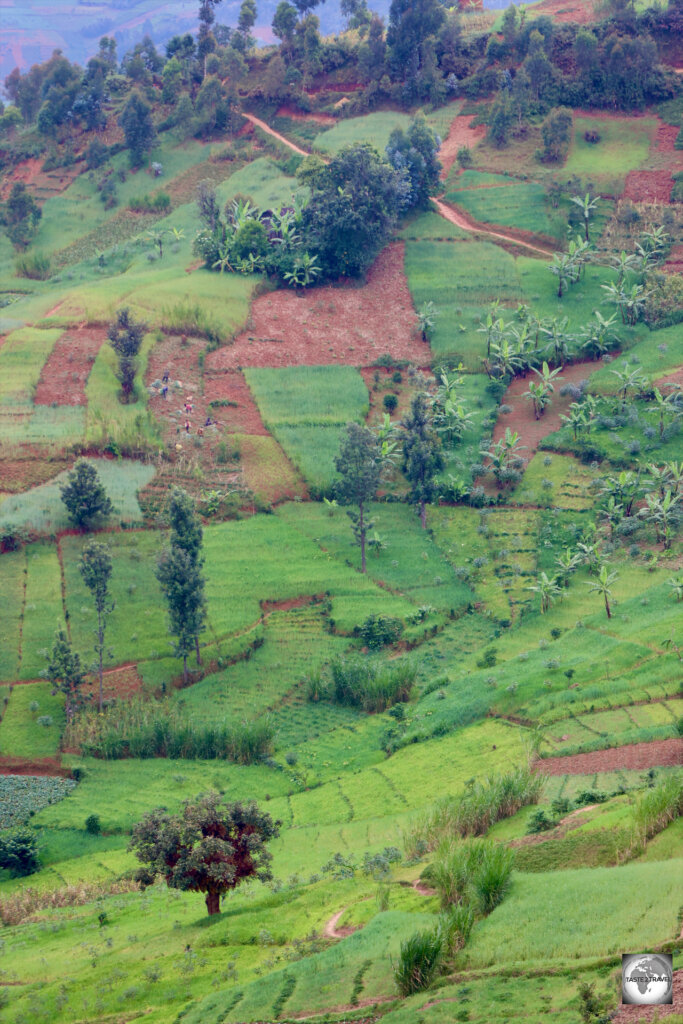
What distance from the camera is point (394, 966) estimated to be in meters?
25.7

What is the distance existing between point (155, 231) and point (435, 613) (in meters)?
49.5

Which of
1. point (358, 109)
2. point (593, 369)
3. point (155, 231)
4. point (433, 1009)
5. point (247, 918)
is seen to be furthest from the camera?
point (358, 109)

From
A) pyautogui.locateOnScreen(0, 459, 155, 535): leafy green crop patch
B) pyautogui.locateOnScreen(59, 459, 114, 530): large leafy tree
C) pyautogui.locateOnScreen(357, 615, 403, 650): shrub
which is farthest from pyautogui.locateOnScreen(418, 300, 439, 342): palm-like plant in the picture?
pyautogui.locateOnScreen(357, 615, 403, 650): shrub

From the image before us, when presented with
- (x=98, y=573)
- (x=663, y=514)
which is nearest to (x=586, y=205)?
(x=663, y=514)

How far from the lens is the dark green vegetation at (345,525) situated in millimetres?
29969

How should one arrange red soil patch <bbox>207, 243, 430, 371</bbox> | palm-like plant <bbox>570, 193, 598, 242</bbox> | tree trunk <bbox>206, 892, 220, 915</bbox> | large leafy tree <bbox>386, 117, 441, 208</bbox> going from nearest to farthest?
tree trunk <bbox>206, 892, 220, 915</bbox> < red soil patch <bbox>207, 243, 430, 371</bbox> < palm-like plant <bbox>570, 193, 598, 242</bbox> < large leafy tree <bbox>386, 117, 441, 208</bbox>

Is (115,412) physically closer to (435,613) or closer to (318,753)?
(435,613)

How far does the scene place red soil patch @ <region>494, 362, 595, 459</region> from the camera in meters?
67.1

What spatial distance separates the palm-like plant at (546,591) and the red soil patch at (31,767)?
22646 mm

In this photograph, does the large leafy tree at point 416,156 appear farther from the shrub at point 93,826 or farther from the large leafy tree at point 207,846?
the large leafy tree at point 207,846

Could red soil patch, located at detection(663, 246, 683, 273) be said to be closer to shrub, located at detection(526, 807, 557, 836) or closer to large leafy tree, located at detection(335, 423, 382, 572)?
large leafy tree, located at detection(335, 423, 382, 572)

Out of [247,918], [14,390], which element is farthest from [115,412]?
[247,918]

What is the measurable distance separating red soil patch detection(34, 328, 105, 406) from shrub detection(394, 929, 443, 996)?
48.0 meters

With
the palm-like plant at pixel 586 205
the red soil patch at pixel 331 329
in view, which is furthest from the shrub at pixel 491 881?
the palm-like plant at pixel 586 205
